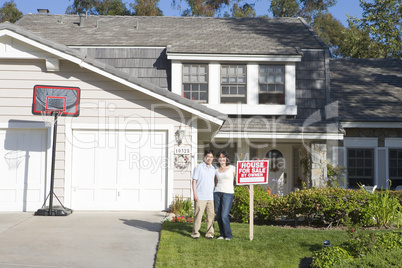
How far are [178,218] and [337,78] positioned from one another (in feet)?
37.6

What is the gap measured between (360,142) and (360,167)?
0.89 metres

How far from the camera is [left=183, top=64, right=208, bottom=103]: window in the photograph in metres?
14.6

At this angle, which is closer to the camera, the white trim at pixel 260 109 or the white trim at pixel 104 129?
the white trim at pixel 104 129

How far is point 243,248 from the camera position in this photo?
299 inches

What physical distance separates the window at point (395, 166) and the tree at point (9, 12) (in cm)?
2753

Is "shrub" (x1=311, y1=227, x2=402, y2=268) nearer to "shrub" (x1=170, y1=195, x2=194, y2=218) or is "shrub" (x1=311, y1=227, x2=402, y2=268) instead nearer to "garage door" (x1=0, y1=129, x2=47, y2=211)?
"shrub" (x1=170, y1=195, x2=194, y2=218)

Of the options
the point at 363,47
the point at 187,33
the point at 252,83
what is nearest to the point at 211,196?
the point at 252,83

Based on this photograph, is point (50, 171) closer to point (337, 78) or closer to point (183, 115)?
point (183, 115)

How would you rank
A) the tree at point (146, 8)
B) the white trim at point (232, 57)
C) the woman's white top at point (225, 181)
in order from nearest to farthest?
the woman's white top at point (225, 181) < the white trim at point (232, 57) < the tree at point (146, 8)

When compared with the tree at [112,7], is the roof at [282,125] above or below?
below

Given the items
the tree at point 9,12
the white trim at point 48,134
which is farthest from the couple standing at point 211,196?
the tree at point 9,12

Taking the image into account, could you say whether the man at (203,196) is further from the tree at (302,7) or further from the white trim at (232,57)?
the tree at (302,7)

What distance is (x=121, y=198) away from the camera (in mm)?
11211

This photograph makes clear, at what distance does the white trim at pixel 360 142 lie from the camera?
15.9 metres
